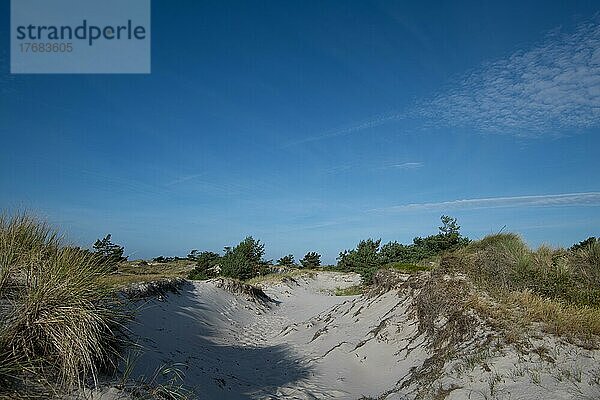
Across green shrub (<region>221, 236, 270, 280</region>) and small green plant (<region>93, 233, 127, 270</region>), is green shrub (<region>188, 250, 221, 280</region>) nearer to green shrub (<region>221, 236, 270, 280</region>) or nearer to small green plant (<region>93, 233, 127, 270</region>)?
green shrub (<region>221, 236, 270, 280</region>)

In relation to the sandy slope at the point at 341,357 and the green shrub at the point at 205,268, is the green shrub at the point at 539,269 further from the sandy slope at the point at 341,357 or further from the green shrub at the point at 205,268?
the green shrub at the point at 205,268

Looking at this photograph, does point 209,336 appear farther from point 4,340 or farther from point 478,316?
point 4,340

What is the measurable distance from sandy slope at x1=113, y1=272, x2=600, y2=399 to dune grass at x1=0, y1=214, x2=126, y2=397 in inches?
107

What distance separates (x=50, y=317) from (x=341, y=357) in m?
8.85

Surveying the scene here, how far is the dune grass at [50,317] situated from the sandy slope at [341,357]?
2709mm

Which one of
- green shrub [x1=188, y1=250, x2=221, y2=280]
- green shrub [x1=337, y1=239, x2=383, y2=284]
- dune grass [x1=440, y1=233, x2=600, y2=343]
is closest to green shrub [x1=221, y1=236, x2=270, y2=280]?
green shrub [x1=188, y1=250, x2=221, y2=280]

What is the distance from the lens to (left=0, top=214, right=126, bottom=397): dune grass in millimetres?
4383

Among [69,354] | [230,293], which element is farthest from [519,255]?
[230,293]

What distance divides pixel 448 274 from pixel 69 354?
33.8 ft

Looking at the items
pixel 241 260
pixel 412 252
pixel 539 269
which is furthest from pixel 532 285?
pixel 241 260

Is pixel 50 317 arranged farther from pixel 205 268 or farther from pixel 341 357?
pixel 205 268

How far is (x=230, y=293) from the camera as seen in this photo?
23484 mm

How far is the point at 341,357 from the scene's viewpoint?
11.7 metres

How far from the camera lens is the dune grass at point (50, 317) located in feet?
14.4
